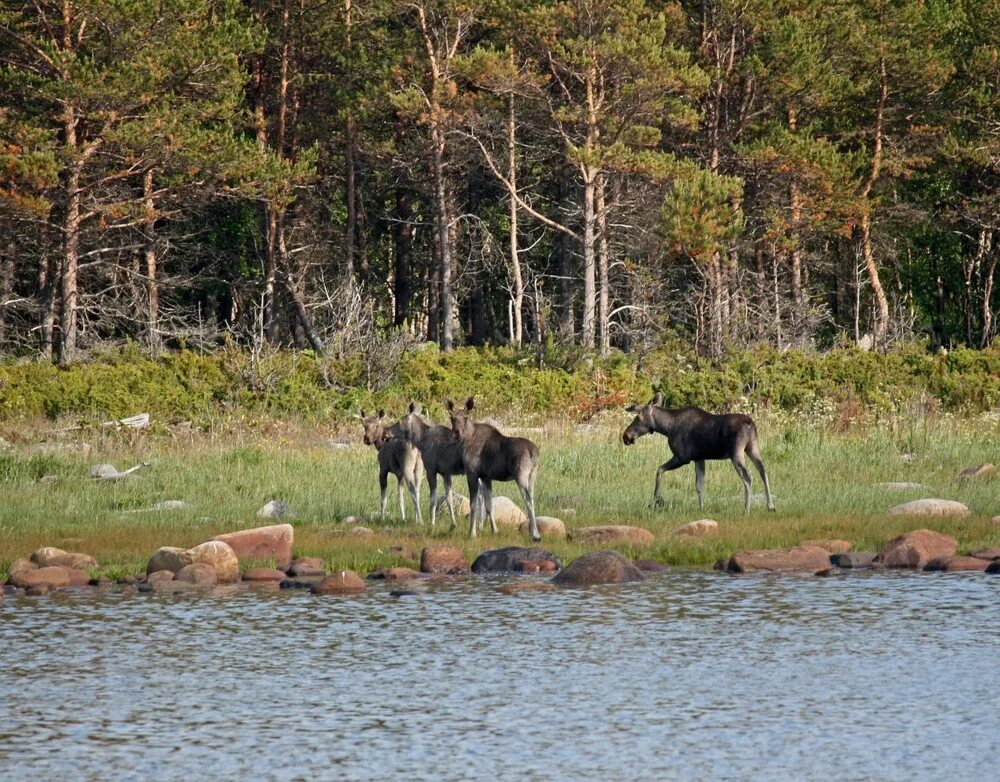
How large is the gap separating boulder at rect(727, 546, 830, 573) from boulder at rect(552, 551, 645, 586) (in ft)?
4.39

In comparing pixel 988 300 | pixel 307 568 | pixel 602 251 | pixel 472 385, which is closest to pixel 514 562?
pixel 307 568

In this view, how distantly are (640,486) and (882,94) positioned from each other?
33.4 metres

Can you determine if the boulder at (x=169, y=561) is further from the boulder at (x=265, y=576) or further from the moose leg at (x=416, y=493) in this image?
the moose leg at (x=416, y=493)

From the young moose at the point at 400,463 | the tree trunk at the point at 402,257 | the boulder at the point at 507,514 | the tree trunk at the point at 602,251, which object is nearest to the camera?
the young moose at the point at 400,463

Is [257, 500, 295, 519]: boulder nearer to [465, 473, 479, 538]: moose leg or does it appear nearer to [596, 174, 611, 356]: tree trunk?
[465, 473, 479, 538]: moose leg

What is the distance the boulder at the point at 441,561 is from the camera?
18.0 metres

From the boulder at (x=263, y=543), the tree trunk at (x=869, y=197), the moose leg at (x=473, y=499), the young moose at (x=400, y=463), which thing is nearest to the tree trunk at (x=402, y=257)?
the tree trunk at (x=869, y=197)

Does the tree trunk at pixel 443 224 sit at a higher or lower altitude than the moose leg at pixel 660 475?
higher

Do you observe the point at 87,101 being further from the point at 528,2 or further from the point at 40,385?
the point at 528,2

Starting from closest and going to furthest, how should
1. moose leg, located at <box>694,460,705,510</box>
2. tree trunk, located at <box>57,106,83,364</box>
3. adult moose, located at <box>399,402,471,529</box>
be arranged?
→ adult moose, located at <box>399,402,471,529</box> → moose leg, located at <box>694,460,705,510</box> → tree trunk, located at <box>57,106,83,364</box>

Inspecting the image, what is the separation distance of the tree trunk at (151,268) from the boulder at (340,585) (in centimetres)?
2581

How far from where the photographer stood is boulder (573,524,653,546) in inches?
766

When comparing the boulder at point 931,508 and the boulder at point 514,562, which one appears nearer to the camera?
the boulder at point 514,562

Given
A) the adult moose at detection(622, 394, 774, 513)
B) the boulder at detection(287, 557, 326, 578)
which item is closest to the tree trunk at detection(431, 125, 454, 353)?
the adult moose at detection(622, 394, 774, 513)
